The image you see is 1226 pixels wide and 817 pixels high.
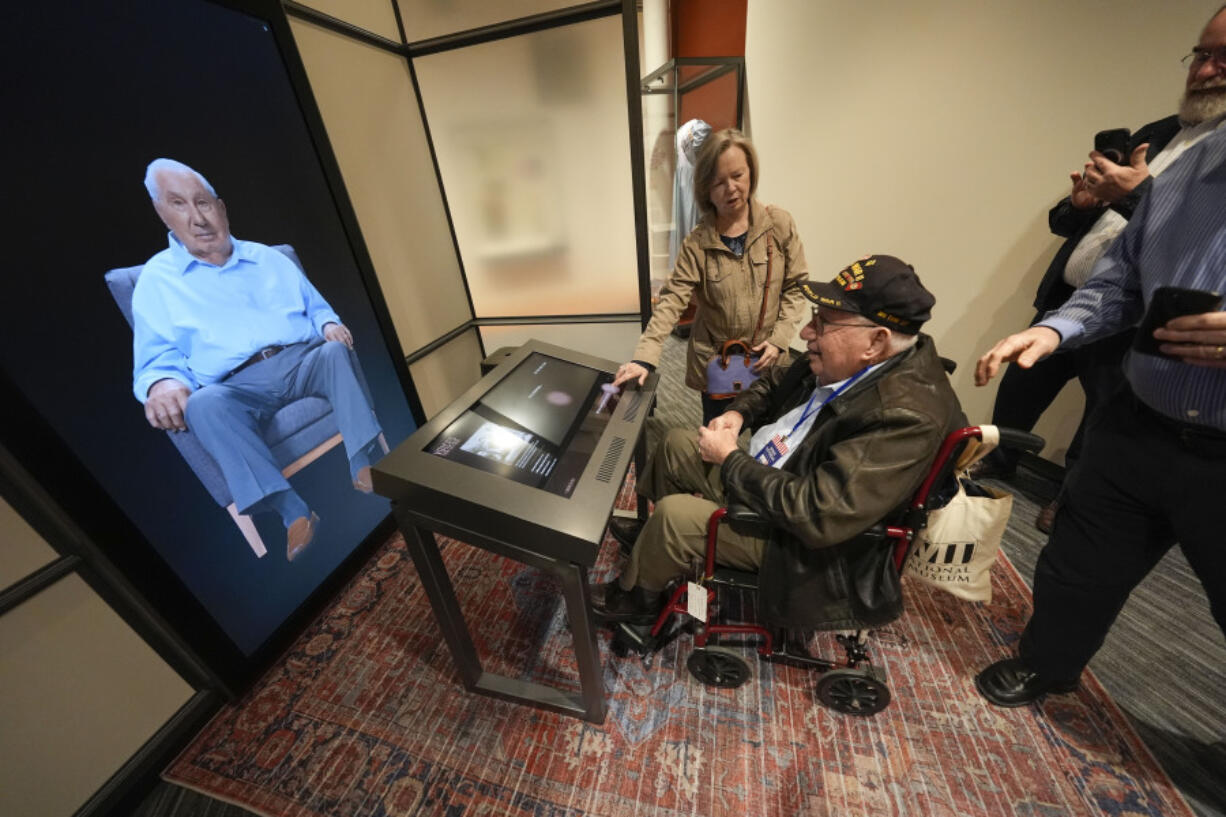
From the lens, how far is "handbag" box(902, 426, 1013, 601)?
114 cm

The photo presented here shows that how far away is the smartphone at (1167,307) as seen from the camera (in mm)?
766

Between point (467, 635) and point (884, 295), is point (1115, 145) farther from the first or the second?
point (467, 635)

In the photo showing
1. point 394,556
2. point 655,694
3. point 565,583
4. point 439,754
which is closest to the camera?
point 565,583

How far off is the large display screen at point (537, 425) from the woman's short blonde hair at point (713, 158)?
85 centimetres

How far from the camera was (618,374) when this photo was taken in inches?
67.4

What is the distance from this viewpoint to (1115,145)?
1439 millimetres

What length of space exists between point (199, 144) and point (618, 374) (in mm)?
1543

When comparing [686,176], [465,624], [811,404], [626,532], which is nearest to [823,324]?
[811,404]

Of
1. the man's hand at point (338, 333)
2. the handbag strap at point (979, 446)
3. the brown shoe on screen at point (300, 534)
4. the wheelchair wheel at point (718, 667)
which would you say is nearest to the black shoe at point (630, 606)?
the wheelchair wheel at point (718, 667)

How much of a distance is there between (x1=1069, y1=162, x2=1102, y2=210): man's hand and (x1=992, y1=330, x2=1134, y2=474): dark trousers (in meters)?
0.51

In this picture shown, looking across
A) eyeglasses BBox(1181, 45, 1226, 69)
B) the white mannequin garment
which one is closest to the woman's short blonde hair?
eyeglasses BBox(1181, 45, 1226, 69)

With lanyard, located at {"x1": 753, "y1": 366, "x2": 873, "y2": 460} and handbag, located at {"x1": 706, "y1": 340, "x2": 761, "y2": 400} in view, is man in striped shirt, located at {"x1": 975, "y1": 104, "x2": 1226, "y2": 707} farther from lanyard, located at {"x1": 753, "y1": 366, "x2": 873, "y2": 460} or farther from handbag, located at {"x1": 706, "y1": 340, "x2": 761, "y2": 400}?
handbag, located at {"x1": 706, "y1": 340, "x2": 761, "y2": 400}

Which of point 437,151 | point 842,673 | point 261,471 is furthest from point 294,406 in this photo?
point 842,673

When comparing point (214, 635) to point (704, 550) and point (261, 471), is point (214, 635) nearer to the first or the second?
point (261, 471)
